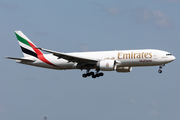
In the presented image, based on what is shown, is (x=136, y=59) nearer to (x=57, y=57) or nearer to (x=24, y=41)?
(x=57, y=57)

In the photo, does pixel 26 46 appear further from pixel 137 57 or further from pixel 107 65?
pixel 137 57

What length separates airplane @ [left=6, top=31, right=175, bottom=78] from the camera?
5500cm

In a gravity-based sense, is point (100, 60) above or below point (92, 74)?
above

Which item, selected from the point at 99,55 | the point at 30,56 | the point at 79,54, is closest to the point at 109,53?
the point at 99,55

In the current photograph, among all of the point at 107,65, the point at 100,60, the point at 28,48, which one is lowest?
the point at 107,65

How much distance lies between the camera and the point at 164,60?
55156mm

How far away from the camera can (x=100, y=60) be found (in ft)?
186

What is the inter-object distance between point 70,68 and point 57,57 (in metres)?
2.76

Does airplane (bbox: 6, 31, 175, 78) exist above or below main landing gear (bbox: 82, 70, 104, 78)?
above

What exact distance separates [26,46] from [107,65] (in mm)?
16176

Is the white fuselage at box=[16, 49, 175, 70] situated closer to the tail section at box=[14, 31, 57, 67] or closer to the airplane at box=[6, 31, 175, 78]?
the airplane at box=[6, 31, 175, 78]

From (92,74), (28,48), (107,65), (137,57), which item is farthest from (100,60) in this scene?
(28,48)

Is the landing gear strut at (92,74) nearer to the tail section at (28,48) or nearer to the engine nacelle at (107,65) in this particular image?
the engine nacelle at (107,65)

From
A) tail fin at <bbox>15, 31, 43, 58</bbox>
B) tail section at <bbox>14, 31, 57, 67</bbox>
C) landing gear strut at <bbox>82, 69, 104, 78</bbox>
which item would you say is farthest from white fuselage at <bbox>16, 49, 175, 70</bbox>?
tail fin at <bbox>15, 31, 43, 58</bbox>
